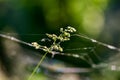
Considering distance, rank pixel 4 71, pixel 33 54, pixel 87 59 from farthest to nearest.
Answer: pixel 4 71
pixel 33 54
pixel 87 59

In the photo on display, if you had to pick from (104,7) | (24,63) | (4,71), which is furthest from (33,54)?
(104,7)

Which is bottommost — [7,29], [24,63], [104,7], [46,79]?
[46,79]

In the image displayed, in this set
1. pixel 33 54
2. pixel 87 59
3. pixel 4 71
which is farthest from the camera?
pixel 4 71

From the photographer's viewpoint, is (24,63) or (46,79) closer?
(46,79)

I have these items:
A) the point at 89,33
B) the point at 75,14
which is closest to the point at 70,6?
the point at 75,14

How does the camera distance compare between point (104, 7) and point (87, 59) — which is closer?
point (87, 59)

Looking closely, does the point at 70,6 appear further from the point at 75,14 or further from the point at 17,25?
the point at 17,25

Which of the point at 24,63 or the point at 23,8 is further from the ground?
the point at 23,8

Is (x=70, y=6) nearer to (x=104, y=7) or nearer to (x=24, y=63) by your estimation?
A: (x=104, y=7)

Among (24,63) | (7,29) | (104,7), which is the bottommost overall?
(24,63)
